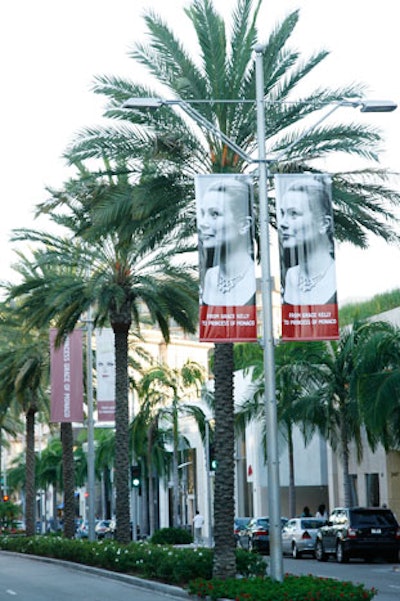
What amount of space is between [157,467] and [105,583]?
4662 cm

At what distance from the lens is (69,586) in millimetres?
28984

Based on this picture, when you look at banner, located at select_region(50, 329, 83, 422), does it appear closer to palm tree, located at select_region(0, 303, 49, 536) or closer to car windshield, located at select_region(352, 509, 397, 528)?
palm tree, located at select_region(0, 303, 49, 536)

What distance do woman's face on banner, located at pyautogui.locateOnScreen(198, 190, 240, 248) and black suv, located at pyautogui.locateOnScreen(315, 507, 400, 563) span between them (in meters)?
19.3

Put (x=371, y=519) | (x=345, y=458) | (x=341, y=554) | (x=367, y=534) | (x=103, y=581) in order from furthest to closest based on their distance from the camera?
(x=345, y=458) < (x=341, y=554) < (x=371, y=519) < (x=367, y=534) < (x=103, y=581)

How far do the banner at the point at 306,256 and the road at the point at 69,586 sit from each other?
21.2ft

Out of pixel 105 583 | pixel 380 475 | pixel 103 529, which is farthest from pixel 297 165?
pixel 103 529

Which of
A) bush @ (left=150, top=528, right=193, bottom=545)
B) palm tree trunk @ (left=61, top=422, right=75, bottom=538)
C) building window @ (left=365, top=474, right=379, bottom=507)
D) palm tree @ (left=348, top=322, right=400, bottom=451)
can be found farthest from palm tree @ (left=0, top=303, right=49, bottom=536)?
building window @ (left=365, top=474, right=379, bottom=507)

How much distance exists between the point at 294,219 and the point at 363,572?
15.4 metres

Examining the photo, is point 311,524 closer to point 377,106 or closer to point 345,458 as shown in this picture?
point 345,458

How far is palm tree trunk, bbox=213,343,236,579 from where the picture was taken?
2327cm

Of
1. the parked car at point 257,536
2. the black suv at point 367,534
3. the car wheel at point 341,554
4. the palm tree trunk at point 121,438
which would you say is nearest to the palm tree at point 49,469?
the parked car at point 257,536

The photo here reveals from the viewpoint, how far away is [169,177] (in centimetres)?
2627

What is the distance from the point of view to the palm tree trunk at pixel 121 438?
34781mm

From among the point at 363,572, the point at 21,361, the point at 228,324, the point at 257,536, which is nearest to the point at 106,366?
the point at 21,361
